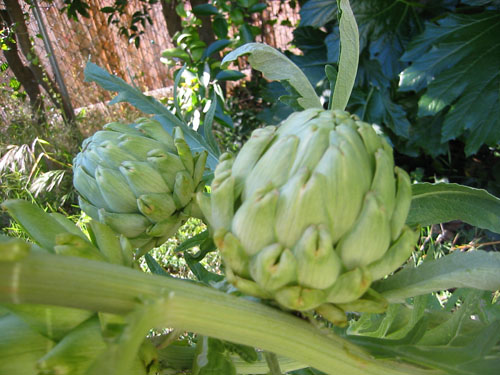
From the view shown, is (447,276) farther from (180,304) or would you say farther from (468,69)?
(468,69)

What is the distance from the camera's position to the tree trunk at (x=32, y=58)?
2.19 metres

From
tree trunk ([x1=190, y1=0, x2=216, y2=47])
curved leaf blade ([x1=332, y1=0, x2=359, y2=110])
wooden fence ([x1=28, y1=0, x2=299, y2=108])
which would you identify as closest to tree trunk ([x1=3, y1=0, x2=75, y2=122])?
wooden fence ([x1=28, y1=0, x2=299, y2=108])

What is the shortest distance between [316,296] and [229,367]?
4.4 inches

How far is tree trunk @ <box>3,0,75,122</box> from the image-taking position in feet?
7.19

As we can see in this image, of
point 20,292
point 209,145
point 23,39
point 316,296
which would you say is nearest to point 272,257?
point 316,296

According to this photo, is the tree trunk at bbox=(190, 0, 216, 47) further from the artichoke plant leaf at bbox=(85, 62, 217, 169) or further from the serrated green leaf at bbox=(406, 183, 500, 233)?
the serrated green leaf at bbox=(406, 183, 500, 233)

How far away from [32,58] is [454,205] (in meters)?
2.45

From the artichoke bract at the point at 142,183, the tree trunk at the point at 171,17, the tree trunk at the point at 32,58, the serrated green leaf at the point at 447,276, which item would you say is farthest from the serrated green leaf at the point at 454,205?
the tree trunk at the point at 32,58

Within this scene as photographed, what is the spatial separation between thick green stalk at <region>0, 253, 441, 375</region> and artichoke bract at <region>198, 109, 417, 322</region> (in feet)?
0.06

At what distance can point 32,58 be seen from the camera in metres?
2.36

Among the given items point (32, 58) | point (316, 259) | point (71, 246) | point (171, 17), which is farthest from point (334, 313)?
point (32, 58)

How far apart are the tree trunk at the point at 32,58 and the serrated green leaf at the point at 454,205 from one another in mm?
2203

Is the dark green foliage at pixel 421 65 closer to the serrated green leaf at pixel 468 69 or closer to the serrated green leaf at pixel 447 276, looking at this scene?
the serrated green leaf at pixel 468 69

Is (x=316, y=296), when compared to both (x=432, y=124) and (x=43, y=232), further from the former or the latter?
(x=432, y=124)
